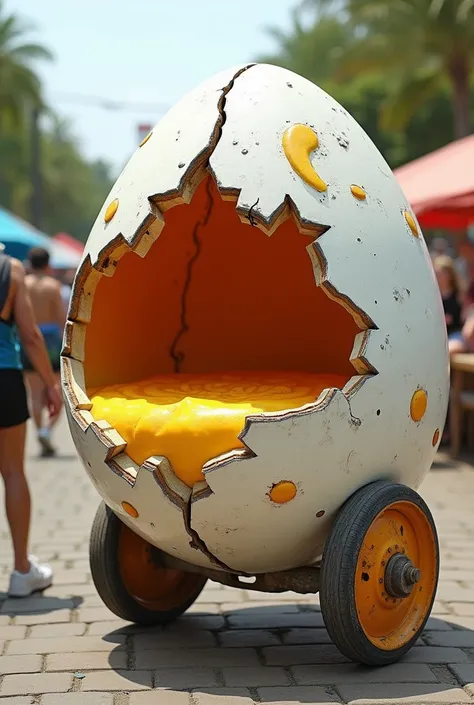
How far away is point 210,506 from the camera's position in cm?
398

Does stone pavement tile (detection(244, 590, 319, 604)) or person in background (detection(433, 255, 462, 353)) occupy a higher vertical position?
person in background (detection(433, 255, 462, 353))

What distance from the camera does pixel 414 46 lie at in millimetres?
28297

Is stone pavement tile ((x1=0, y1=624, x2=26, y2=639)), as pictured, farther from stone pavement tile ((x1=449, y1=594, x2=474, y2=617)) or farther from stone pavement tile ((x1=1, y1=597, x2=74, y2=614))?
stone pavement tile ((x1=449, y1=594, x2=474, y2=617))

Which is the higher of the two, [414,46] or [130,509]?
[414,46]

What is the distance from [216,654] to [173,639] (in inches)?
12.3

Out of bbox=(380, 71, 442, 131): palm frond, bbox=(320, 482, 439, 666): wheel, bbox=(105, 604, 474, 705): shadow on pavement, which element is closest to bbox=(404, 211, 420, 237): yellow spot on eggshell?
bbox=(320, 482, 439, 666): wheel

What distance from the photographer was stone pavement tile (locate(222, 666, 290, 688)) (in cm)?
403

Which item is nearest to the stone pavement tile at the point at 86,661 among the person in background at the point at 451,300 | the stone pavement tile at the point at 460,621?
the stone pavement tile at the point at 460,621

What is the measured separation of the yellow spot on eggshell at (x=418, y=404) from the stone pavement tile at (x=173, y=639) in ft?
4.24

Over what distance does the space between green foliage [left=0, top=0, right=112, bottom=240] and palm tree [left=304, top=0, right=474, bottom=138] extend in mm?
15982

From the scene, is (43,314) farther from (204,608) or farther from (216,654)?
(216,654)

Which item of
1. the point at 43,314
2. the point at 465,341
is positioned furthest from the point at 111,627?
the point at 43,314

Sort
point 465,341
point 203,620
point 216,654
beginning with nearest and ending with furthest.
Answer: point 216,654 < point 203,620 < point 465,341

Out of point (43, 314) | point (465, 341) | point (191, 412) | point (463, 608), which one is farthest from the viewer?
point (43, 314)
